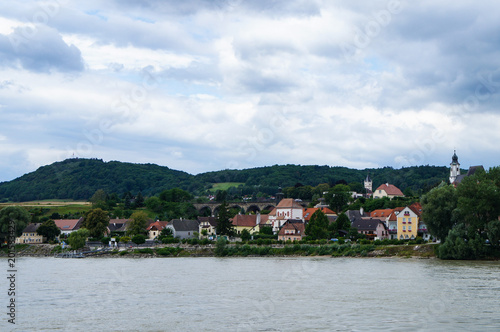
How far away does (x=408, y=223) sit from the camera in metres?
76.2

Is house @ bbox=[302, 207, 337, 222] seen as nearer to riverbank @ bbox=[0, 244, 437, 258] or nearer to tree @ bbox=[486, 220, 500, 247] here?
riverbank @ bbox=[0, 244, 437, 258]

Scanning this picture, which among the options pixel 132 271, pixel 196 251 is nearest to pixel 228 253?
pixel 196 251

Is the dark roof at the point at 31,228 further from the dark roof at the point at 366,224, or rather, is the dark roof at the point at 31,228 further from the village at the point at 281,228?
the dark roof at the point at 366,224

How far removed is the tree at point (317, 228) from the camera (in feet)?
243

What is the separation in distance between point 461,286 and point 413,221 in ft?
149

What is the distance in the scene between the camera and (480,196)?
170 feet

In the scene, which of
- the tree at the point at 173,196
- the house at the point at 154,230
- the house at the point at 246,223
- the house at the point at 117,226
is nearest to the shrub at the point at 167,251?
the house at the point at 154,230

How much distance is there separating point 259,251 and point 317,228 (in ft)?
36.1

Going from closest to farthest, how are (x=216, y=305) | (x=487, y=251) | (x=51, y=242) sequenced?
(x=216, y=305)
(x=487, y=251)
(x=51, y=242)

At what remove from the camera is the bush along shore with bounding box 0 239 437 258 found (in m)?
59.8

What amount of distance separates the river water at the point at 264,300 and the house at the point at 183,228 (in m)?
54.4

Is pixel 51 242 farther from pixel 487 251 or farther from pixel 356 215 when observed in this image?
pixel 487 251

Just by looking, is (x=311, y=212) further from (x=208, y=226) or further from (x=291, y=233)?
(x=291, y=233)

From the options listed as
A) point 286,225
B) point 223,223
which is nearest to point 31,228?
point 223,223
